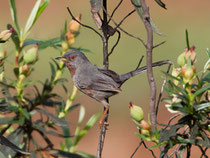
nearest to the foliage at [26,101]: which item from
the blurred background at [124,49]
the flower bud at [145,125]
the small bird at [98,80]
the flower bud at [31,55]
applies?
the flower bud at [31,55]

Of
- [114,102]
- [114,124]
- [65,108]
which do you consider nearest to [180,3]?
[114,102]

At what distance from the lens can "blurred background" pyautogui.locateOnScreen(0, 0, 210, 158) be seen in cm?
736

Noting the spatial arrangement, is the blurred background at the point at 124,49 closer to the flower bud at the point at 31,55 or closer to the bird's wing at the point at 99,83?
the bird's wing at the point at 99,83

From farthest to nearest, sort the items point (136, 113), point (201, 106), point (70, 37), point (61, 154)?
point (70, 37) → point (61, 154) → point (136, 113) → point (201, 106)

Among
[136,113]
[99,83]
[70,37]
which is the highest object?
[70,37]

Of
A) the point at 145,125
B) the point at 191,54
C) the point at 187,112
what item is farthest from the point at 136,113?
the point at 191,54

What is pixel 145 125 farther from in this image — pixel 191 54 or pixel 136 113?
pixel 191 54

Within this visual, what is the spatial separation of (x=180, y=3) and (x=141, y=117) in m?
12.3

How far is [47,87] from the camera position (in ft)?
9.50

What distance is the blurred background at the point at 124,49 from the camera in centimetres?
736

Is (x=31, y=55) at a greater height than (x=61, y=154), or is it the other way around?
(x=31, y=55)

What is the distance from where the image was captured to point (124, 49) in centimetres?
1085

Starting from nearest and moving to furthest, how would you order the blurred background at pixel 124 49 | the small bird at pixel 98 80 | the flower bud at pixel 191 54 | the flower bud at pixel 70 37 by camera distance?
the flower bud at pixel 191 54 → the flower bud at pixel 70 37 → the small bird at pixel 98 80 → the blurred background at pixel 124 49

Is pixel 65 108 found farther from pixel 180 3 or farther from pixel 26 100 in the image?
pixel 180 3
